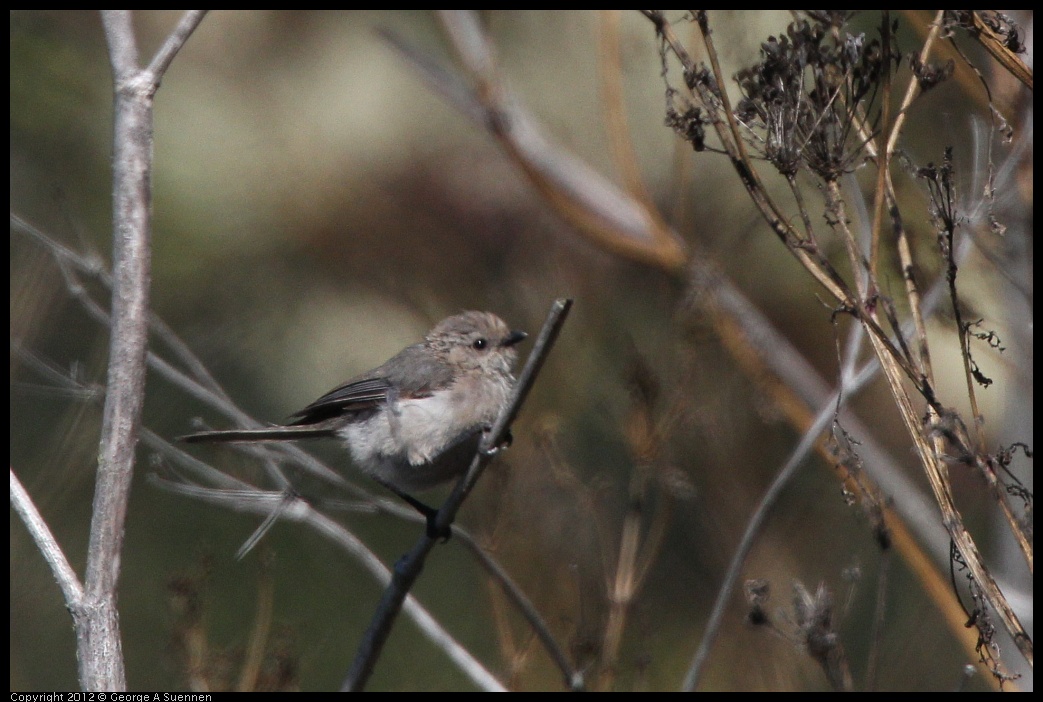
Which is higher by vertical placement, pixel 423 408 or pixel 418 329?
pixel 418 329

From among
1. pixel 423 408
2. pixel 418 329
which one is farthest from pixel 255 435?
pixel 418 329

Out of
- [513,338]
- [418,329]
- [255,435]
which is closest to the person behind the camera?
[255,435]

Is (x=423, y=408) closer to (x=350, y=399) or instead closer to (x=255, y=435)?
(x=350, y=399)

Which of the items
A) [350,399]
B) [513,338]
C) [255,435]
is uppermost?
[513,338]

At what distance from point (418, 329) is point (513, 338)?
3.36 ft

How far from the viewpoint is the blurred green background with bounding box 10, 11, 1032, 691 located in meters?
3.51

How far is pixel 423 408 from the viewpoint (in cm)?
327

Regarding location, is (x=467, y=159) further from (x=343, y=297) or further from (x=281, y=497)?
(x=281, y=497)

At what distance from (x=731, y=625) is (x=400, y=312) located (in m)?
2.14

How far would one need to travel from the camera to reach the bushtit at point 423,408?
3.18 meters

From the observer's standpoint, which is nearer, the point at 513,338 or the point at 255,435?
the point at 255,435

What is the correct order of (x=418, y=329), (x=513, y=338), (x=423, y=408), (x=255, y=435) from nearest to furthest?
(x=255, y=435), (x=423, y=408), (x=513, y=338), (x=418, y=329)

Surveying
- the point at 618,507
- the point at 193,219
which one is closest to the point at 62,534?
the point at 193,219

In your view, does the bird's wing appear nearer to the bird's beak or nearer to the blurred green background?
the blurred green background
